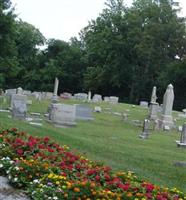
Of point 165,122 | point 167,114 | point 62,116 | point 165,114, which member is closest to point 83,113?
point 62,116

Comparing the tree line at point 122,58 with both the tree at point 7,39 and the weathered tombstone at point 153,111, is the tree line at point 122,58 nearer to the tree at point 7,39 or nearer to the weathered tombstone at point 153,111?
the tree at point 7,39

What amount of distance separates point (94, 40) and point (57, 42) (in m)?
7.85

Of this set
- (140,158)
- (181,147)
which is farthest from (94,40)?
(140,158)

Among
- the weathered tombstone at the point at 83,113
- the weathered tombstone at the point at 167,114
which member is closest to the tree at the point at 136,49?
the weathered tombstone at the point at 167,114

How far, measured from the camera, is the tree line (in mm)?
64250

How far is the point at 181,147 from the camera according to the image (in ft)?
67.2

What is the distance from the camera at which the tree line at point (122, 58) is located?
6425 cm

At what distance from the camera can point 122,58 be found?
68625mm

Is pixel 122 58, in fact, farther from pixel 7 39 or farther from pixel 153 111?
pixel 153 111

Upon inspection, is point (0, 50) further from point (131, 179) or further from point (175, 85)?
point (131, 179)

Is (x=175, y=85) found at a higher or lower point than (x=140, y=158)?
higher

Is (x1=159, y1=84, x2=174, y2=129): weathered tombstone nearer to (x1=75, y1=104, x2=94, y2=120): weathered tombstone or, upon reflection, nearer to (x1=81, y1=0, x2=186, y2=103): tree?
(x1=75, y1=104, x2=94, y2=120): weathered tombstone

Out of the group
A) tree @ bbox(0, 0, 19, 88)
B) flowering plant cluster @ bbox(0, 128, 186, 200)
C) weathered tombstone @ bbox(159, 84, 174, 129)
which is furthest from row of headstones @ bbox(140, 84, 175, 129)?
flowering plant cluster @ bbox(0, 128, 186, 200)

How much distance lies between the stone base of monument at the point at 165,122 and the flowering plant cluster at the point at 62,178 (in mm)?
21774
